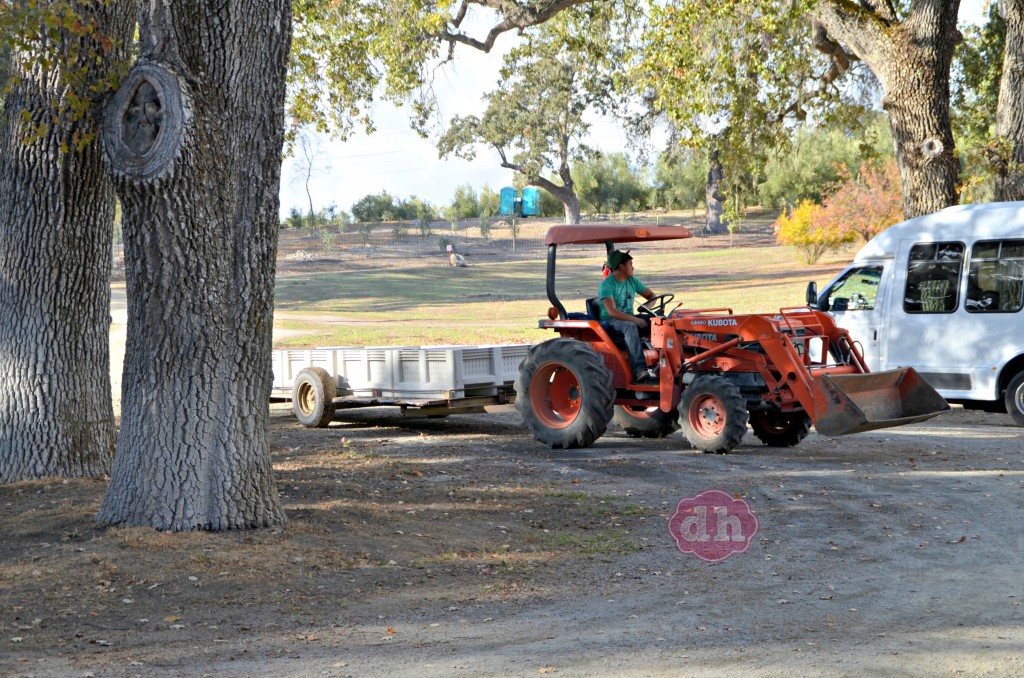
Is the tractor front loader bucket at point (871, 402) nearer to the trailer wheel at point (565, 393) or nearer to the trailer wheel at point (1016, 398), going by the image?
the trailer wheel at point (565, 393)

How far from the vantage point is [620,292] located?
12273 mm

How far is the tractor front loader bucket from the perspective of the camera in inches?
406

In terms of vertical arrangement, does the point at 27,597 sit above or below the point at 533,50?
below

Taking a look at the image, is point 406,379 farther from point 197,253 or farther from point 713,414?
point 197,253

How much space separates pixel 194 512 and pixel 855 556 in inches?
170

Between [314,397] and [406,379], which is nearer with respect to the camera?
[406,379]

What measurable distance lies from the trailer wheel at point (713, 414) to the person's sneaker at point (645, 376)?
528mm

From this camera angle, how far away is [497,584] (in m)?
6.77

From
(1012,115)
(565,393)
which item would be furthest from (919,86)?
(565,393)

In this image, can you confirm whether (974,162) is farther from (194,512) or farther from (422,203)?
(422,203)

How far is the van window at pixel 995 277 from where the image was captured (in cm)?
1427

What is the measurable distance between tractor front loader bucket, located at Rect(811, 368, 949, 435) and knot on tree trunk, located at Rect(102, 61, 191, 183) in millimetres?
6202

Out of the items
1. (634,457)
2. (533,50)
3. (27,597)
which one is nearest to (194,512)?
(27,597)

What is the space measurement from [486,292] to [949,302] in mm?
Answer: 28501
